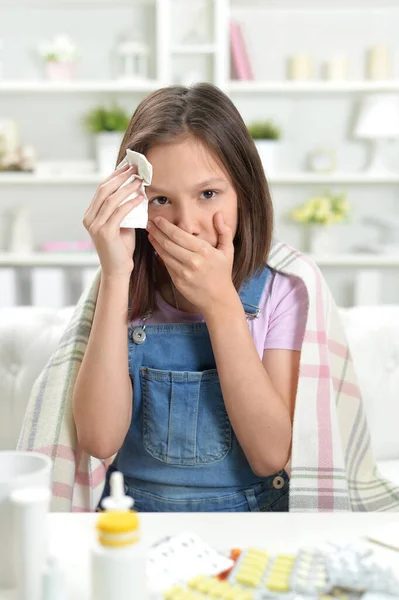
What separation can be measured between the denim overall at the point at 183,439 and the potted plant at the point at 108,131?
2.86 meters

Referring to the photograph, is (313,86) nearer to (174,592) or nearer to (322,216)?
(322,216)

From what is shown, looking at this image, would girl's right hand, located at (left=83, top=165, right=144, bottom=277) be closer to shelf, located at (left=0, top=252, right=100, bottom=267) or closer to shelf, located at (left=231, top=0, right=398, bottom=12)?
shelf, located at (left=0, top=252, right=100, bottom=267)

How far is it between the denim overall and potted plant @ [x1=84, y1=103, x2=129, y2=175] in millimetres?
2858

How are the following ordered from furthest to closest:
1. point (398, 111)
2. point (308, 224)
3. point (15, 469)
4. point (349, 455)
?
1. point (308, 224)
2. point (398, 111)
3. point (349, 455)
4. point (15, 469)

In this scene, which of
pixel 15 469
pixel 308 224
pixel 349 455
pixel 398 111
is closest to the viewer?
pixel 15 469

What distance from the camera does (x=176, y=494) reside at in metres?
1.26

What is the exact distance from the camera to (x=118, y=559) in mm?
652

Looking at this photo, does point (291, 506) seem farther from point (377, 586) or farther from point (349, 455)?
point (377, 586)

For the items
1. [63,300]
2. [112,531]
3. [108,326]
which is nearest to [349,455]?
[108,326]

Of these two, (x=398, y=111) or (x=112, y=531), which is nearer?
(x=112, y=531)

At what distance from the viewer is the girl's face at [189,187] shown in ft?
3.97

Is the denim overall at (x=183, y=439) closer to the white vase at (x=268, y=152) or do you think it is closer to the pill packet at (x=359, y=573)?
the pill packet at (x=359, y=573)

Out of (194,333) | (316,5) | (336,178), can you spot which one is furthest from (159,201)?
(316,5)

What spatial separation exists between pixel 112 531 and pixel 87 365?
1.99ft
